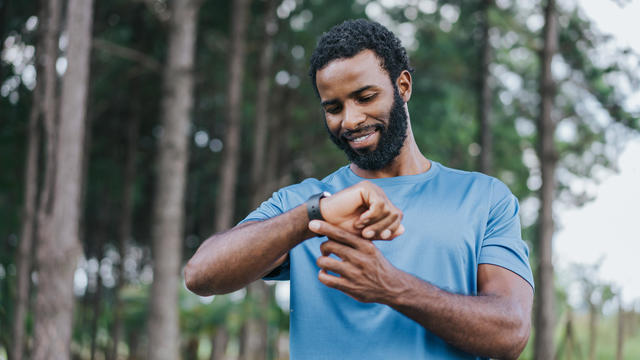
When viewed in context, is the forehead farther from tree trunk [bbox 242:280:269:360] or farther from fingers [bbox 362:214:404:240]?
tree trunk [bbox 242:280:269:360]

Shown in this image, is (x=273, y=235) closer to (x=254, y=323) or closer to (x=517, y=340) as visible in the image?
(x=517, y=340)

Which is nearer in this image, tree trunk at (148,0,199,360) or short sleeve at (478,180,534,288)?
short sleeve at (478,180,534,288)

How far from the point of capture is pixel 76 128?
7449mm

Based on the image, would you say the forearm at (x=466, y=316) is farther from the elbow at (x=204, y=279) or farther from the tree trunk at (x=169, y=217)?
the tree trunk at (x=169, y=217)

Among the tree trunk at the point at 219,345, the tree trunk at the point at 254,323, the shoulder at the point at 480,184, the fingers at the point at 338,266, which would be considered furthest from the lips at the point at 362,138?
the tree trunk at the point at 219,345

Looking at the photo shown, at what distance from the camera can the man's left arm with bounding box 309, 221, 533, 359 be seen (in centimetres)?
161

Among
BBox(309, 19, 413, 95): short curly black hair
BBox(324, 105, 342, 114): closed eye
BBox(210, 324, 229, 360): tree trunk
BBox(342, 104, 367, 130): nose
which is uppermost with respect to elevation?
BBox(309, 19, 413, 95): short curly black hair

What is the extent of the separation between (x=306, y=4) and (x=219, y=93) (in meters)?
4.48

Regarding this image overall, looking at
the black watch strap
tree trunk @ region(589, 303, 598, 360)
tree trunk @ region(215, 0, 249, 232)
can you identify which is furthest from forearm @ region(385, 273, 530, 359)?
tree trunk @ region(215, 0, 249, 232)

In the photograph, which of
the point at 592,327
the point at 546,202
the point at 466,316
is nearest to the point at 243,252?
the point at 466,316

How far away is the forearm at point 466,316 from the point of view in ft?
5.33

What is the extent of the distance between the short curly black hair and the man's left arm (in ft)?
2.05

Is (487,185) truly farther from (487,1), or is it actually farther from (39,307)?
(487,1)

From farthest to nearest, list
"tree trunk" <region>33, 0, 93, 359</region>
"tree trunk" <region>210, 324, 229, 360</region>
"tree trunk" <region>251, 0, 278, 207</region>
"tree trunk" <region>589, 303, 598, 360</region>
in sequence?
"tree trunk" <region>251, 0, 278, 207</region> < "tree trunk" <region>210, 324, 229, 360</region> < "tree trunk" <region>589, 303, 598, 360</region> < "tree trunk" <region>33, 0, 93, 359</region>
